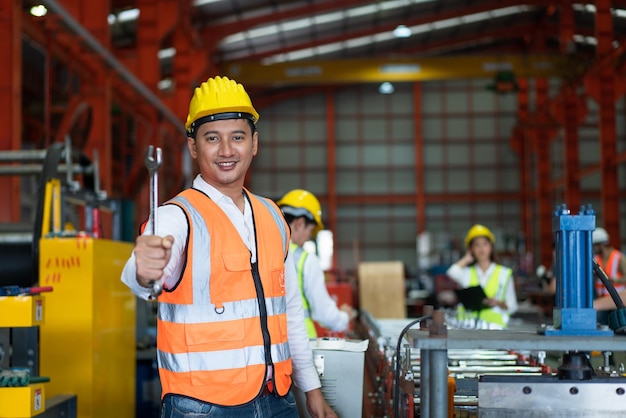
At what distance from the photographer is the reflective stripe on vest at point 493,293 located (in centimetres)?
670

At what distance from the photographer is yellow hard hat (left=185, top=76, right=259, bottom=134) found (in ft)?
8.22

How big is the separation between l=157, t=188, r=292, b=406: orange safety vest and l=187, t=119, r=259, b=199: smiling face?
8 centimetres

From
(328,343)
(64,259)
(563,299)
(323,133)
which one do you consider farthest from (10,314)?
(323,133)

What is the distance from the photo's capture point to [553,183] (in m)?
23.4

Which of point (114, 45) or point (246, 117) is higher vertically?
point (114, 45)

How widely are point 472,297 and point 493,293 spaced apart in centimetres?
55

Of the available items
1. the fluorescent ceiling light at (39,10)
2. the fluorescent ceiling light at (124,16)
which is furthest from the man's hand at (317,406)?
the fluorescent ceiling light at (124,16)

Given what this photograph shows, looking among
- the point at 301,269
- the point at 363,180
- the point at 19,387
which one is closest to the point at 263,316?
the point at 19,387

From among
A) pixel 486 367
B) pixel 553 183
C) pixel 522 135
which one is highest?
pixel 522 135

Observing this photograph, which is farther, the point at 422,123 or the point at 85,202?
the point at 422,123

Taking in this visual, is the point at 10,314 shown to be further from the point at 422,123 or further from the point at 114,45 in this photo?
the point at 422,123

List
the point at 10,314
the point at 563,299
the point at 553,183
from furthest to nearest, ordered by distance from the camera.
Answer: the point at 553,183 → the point at 10,314 → the point at 563,299

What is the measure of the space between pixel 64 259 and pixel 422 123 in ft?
76.8

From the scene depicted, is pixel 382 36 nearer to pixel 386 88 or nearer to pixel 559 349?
pixel 386 88
